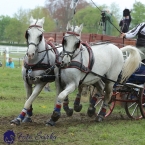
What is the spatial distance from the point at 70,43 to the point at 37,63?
70cm

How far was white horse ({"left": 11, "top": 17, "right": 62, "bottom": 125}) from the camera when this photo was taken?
22.6 feet

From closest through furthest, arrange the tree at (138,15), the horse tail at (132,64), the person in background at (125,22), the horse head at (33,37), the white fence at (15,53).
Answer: the horse head at (33,37), the horse tail at (132,64), the person in background at (125,22), the white fence at (15,53), the tree at (138,15)

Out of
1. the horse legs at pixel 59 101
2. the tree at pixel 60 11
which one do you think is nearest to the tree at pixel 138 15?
the tree at pixel 60 11

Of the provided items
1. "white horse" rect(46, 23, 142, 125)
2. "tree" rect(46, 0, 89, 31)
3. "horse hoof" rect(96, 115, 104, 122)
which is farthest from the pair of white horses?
"tree" rect(46, 0, 89, 31)

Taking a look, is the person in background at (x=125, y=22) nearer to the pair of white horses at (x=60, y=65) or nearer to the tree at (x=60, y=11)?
the pair of white horses at (x=60, y=65)

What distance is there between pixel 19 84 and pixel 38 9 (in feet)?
168

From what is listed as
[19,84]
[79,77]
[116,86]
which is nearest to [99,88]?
[116,86]

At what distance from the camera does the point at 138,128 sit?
718 centimetres

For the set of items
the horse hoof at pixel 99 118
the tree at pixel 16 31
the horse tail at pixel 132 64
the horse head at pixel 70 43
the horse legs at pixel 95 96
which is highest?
the horse head at pixel 70 43

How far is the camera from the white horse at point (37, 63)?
271 inches

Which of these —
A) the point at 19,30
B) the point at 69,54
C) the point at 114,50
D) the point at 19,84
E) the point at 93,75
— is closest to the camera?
the point at 69,54

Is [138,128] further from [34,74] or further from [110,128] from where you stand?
[34,74]

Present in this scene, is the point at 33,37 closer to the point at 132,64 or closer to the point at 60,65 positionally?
the point at 60,65

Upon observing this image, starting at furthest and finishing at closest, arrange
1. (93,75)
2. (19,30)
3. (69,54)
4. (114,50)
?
(19,30) < (114,50) < (93,75) < (69,54)
